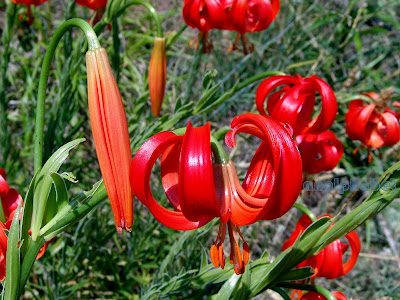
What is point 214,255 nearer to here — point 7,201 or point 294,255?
point 294,255

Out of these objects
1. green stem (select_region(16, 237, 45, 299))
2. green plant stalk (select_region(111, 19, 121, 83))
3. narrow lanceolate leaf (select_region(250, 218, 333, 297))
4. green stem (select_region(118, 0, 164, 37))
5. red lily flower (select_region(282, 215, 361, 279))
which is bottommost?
red lily flower (select_region(282, 215, 361, 279))

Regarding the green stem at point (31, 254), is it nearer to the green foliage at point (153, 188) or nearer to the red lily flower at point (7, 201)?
the green foliage at point (153, 188)

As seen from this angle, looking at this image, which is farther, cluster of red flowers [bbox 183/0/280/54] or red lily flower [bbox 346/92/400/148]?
red lily flower [bbox 346/92/400/148]

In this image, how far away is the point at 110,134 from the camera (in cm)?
67

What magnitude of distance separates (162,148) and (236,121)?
12 cm

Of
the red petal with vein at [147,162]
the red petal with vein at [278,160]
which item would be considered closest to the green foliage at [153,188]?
the red petal with vein at [147,162]

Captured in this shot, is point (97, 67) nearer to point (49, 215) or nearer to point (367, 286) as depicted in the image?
point (49, 215)

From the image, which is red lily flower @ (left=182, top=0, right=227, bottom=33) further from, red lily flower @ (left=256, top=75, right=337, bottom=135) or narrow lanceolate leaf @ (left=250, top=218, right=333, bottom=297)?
narrow lanceolate leaf @ (left=250, top=218, right=333, bottom=297)

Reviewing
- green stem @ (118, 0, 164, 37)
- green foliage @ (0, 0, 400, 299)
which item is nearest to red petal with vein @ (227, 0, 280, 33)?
green foliage @ (0, 0, 400, 299)

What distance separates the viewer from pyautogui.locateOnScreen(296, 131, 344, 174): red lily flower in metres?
1.29

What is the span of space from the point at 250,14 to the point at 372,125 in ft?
1.79

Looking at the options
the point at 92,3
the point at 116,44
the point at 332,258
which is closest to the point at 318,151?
the point at 332,258

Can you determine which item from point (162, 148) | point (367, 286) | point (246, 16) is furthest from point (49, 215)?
point (367, 286)

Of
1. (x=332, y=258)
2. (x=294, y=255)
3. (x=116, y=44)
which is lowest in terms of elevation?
(x=332, y=258)
